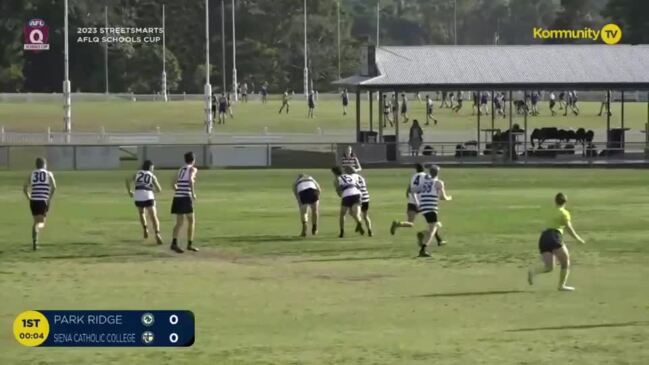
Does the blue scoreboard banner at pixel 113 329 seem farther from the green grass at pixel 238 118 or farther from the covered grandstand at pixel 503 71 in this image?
the green grass at pixel 238 118

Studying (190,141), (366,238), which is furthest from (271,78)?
(366,238)

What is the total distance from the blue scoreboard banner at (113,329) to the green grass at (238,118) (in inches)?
2659

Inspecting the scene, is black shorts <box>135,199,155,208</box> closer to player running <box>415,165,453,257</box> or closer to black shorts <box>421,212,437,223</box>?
player running <box>415,165,453,257</box>

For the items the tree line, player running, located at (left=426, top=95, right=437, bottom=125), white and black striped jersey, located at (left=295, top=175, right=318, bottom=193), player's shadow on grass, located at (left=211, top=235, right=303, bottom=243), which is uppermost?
the tree line

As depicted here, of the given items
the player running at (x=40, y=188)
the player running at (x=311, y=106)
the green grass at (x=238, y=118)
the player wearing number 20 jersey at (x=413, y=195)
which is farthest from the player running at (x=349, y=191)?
the player running at (x=311, y=106)

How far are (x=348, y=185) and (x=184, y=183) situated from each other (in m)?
4.23

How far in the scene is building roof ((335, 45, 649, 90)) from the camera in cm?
6047

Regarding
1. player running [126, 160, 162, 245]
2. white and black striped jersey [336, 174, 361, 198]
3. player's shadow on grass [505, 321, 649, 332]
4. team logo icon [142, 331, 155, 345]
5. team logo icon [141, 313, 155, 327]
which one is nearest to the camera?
team logo icon [142, 331, 155, 345]

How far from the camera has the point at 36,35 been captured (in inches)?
4348

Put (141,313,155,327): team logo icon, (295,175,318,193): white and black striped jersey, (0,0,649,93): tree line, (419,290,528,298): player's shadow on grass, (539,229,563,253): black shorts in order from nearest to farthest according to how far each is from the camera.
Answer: (141,313,155,327): team logo icon < (539,229,563,253): black shorts < (419,290,528,298): player's shadow on grass < (295,175,318,193): white and black striped jersey < (0,0,649,93): tree line

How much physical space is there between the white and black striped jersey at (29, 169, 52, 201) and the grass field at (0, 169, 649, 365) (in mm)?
1183

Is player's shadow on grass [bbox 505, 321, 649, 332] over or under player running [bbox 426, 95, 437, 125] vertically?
under

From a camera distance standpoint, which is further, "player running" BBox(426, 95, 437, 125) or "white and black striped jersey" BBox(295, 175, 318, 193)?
"player running" BBox(426, 95, 437, 125)

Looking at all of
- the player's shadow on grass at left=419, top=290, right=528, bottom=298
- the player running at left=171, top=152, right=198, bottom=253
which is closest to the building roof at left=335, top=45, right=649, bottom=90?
the player running at left=171, top=152, right=198, bottom=253
